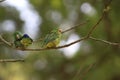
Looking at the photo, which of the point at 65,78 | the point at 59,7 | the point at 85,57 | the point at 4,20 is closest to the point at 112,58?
the point at 85,57

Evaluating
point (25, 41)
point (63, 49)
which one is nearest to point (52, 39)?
point (25, 41)

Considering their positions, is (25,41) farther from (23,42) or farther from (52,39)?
(52,39)

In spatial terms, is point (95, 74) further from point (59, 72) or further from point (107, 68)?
point (59, 72)

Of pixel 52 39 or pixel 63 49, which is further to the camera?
pixel 63 49

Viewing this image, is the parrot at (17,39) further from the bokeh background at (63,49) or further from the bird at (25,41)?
the bokeh background at (63,49)

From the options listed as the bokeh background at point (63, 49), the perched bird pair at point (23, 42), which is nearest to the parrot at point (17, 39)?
the perched bird pair at point (23, 42)
